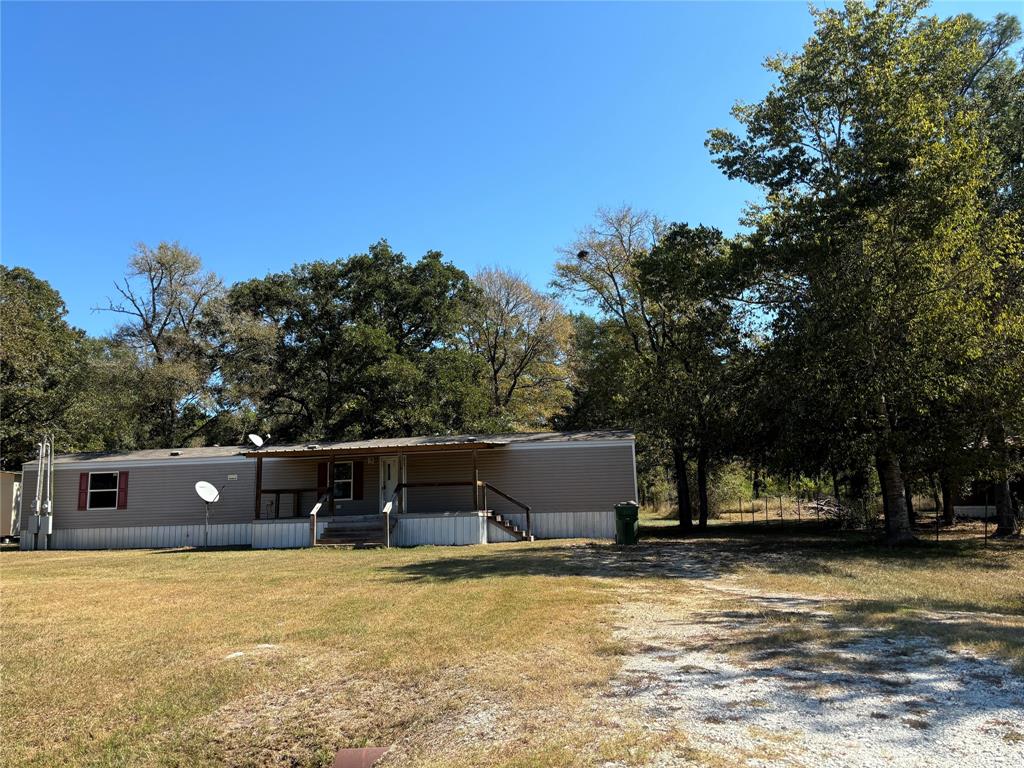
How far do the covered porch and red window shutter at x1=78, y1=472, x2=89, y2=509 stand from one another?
5234 mm

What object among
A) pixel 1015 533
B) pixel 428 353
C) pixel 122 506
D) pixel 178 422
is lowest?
pixel 1015 533

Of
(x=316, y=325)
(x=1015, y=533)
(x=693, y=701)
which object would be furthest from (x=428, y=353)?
(x=693, y=701)

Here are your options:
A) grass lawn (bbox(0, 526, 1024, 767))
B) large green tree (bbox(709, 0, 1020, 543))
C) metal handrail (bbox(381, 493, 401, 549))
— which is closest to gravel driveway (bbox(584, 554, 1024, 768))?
grass lawn (bbox(0, 526, 1024, 767))

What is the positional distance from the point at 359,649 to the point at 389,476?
47.1ft

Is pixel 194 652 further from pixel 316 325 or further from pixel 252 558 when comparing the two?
pixel 316 325

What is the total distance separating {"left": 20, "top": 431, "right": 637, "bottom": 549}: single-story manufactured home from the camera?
59.4 feet

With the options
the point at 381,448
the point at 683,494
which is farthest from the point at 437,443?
the point at 683,494

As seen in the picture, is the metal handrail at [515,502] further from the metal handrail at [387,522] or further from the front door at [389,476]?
the metal handrail at [387,522]

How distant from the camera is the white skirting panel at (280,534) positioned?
17.9 m

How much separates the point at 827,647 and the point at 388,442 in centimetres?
1535

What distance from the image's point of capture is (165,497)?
66.9 ft

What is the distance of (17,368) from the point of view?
23.5 m

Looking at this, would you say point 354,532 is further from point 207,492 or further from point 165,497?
point 165,497

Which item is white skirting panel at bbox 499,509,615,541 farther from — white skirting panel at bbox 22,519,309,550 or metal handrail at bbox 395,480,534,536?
white skirting panel at bbox 22,519,309,550
